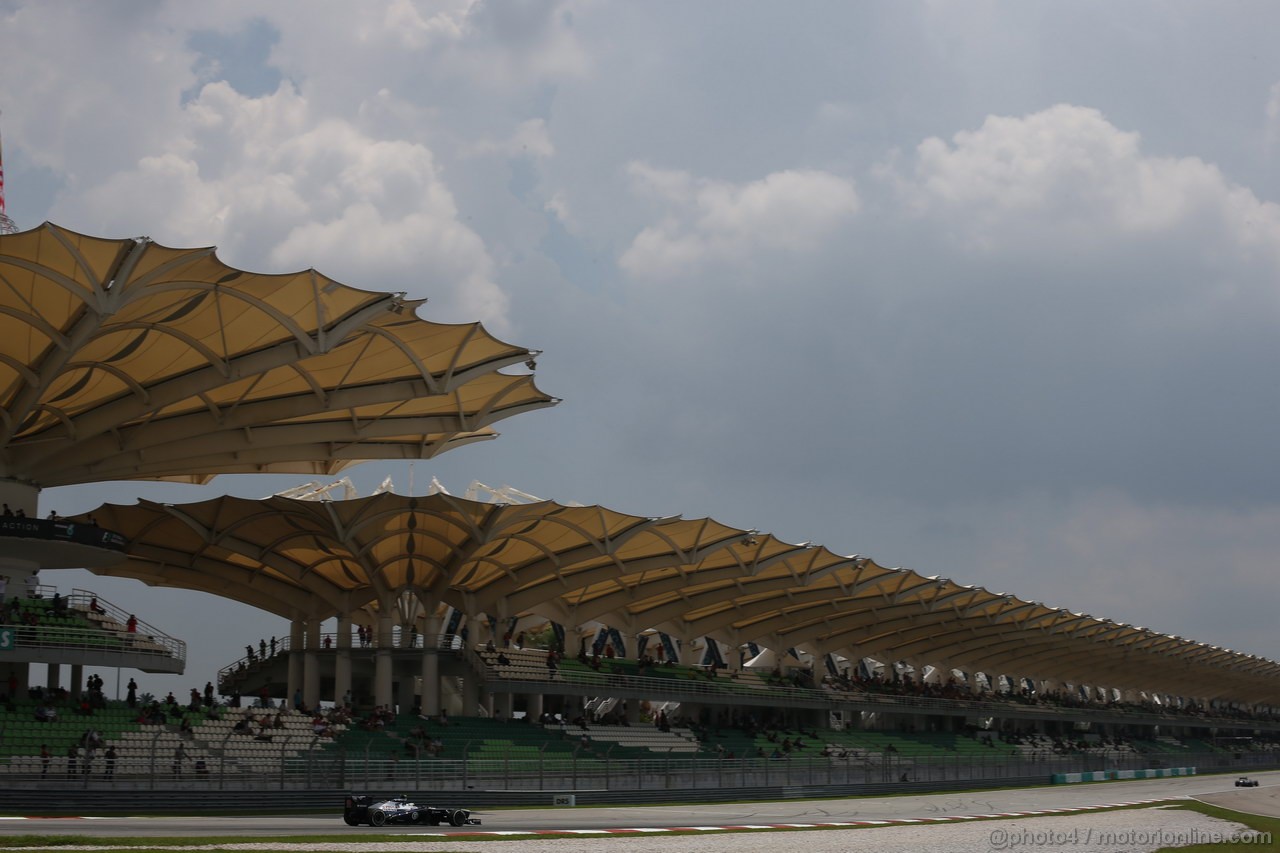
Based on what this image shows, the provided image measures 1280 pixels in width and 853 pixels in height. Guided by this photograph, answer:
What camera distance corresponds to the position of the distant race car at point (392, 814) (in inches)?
1188

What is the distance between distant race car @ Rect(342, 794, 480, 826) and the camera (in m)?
30.2

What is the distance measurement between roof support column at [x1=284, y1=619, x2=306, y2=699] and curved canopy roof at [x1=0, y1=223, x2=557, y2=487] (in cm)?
1256

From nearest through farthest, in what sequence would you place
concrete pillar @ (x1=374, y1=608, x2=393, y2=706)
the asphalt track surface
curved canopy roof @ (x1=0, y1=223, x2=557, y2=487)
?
the asphalt track surface < curved canopy roof @ (x1=0, y1=223, x2=557, y2=487) < concrete pillar @ (x1=374, y1=608, x2=393, y2=706)

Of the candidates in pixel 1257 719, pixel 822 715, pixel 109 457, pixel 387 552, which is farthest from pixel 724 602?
pixel 1257 719

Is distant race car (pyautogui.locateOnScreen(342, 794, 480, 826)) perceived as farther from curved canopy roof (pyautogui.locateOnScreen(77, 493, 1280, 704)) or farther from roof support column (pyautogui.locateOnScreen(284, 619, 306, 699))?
roof support column (pyautogui.locateOnScreen(284, 619, 306, 699))

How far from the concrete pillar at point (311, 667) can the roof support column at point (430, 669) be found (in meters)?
5.27

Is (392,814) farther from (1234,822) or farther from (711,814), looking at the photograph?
(1234,822)

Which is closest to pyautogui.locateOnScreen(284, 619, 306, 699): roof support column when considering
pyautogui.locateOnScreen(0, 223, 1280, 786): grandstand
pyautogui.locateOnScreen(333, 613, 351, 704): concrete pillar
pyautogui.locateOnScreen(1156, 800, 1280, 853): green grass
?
pyautogui.locateOnScreen(0, 223, 1280, 786): grandstand

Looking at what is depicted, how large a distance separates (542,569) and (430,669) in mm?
6419

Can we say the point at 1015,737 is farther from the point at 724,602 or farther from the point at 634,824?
the point at 634,824

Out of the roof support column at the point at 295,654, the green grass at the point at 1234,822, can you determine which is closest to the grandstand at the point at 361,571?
the roof support column at the point at 295,654

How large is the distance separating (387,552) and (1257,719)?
14773 cm

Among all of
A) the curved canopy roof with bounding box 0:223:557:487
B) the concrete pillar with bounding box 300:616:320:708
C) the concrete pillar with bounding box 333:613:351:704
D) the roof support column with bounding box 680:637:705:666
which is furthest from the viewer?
the roof support column with bounding box 680:637:705:666

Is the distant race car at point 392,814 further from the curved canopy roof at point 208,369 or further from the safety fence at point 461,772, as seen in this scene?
the curved canopy roof at point 208,369
